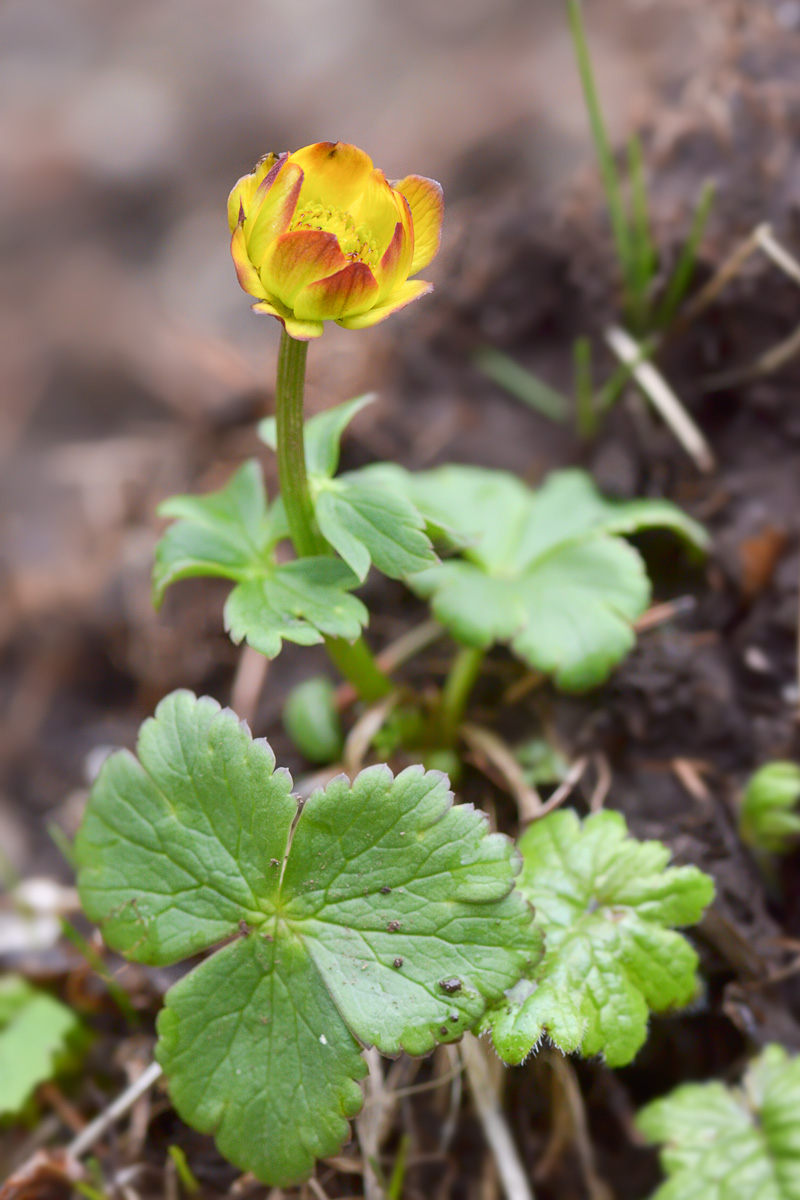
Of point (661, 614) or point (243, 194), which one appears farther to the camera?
point (661, 614)

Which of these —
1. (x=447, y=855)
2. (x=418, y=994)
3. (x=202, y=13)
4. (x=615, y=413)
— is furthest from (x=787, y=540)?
(x=202, y=13)

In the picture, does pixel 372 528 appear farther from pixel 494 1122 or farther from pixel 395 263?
pixel 494 1122

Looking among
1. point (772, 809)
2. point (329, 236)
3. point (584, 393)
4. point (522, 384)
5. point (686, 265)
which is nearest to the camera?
point (329, 236)

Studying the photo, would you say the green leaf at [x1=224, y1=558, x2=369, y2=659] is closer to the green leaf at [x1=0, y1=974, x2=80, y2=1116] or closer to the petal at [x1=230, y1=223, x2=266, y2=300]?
the petal at [x1=230, y1=223, x2=266, y2=300]

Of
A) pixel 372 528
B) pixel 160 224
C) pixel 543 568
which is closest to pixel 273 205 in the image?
pixel 372 528

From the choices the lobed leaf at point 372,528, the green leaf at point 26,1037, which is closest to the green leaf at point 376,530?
the lobed leaf at point 372,528
